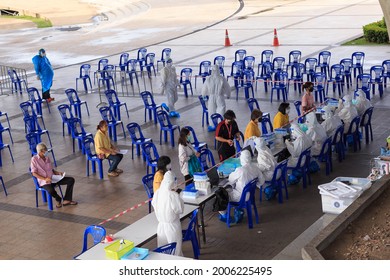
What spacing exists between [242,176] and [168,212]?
7.49 feet

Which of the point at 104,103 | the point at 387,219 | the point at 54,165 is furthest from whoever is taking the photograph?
the point at 104,103

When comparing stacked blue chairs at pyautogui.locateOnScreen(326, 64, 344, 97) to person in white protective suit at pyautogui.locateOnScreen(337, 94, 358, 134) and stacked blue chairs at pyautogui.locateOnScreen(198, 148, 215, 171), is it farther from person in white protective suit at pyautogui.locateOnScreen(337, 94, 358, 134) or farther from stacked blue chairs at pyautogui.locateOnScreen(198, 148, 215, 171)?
stacked blue chairs at pyautogui.locateOnScreen(198, 148, 215, 171)

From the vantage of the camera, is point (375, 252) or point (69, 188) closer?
point (375, 252)

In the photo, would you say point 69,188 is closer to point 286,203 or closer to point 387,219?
point 286,203

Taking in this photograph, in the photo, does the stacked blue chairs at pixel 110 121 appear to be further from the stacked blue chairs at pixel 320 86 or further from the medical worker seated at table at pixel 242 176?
the medical worker seated at table at pixel 242 176

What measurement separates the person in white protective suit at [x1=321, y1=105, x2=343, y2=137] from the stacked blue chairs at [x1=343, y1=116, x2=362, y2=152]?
0.49 meters

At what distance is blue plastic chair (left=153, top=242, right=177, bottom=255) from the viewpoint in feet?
34.5

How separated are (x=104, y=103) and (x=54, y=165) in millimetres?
4985

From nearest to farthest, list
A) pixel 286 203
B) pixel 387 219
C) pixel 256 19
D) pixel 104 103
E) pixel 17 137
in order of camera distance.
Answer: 1. pixel 387 219
2. pixel 286 203
3. pixel 17 137
4. pixel 104 103
5. pixel 256 19

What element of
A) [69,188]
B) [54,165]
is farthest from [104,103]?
[69,188]

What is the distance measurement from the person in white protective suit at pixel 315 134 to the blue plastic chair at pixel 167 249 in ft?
18.2

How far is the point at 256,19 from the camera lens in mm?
41406

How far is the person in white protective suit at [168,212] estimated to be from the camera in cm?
1097

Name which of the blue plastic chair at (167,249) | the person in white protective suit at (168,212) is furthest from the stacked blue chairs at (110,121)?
the blue plastic chair at (167,249)
